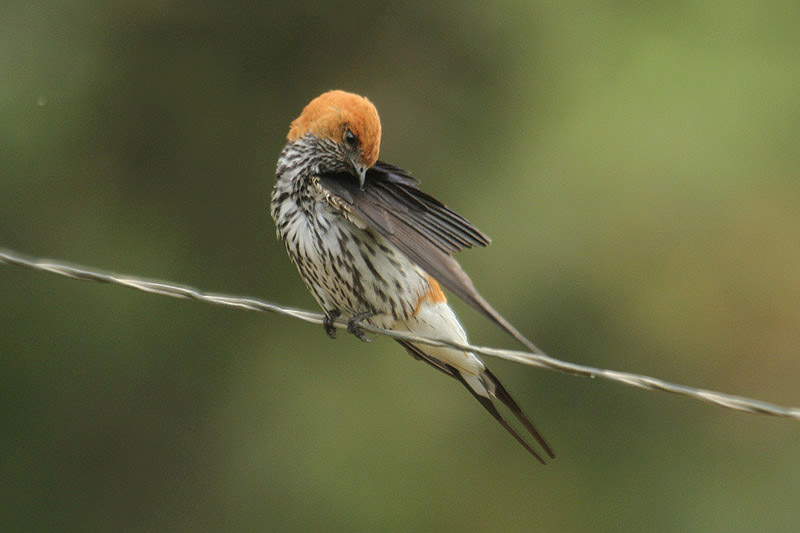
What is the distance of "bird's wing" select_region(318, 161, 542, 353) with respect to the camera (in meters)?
3.82

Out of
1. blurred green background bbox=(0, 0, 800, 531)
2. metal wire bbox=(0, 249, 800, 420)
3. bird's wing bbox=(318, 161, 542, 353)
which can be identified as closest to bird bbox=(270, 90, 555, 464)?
bird's wing bbox=(318, 161, 542, 353)

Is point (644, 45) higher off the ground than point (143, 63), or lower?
higher

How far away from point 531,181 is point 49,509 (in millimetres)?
4776

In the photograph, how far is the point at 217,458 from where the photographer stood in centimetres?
914

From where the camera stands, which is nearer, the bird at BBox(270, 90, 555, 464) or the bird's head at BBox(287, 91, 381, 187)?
the bird at BBox(270, 90, 555, 464)

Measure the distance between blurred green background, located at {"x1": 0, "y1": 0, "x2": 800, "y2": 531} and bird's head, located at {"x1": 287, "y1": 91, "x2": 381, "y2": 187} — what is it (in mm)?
3751

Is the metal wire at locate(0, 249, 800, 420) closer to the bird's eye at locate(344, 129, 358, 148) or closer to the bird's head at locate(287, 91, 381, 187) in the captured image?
the bird's head at locate(287, 91, 381, 187)

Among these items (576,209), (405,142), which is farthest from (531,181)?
(405,142)

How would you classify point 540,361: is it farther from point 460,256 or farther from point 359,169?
point 460,256

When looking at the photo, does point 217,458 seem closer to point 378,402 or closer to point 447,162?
point 378,402

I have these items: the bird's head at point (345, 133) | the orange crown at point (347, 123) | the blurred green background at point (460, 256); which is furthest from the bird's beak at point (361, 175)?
the blurred green background at point (460, 256)

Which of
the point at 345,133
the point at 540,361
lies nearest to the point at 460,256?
the point at 345,133

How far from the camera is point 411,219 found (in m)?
4.14

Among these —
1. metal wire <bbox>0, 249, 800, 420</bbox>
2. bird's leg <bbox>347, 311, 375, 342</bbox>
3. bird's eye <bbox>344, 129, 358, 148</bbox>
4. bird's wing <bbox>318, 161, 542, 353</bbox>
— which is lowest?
bird's leg <bbox>347, 311, 375, 342</bbox>
